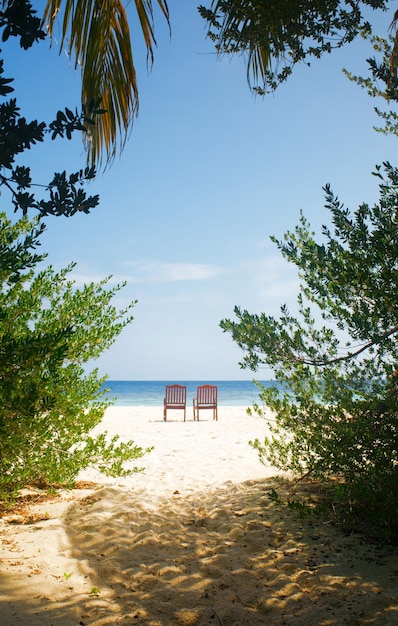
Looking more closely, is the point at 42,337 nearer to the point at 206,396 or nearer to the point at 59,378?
the point at 59,378

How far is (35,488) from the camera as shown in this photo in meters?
4.86

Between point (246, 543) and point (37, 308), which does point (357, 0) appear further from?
point (246, 543)

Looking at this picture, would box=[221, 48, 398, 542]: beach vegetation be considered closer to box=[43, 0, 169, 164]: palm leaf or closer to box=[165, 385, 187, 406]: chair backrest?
box=[43, 0, 169, 164]: palm leaf

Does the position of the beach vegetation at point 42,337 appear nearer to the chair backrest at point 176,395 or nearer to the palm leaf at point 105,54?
the palm leaf at point 105,54

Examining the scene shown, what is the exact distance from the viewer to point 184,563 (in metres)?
3.26

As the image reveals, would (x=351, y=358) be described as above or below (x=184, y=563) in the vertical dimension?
above

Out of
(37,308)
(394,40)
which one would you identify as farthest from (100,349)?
(394,40)

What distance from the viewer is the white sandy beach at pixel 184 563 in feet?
8.23

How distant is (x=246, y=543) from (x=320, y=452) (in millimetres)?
913

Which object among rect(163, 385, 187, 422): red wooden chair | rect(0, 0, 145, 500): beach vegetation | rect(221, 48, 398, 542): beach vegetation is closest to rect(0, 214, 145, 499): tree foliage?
rect(0, 0, 145, 500): beach vegetation

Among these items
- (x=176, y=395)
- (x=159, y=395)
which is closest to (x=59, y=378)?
(x=176, y=395)

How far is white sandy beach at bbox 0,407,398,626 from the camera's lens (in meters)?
2.51

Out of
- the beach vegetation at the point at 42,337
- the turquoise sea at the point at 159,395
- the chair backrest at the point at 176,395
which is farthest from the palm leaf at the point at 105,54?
the turquoise sea at the point at 159,395

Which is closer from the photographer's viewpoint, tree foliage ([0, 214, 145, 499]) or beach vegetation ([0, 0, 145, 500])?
beach vegetation ([0, 0, 145, 500])
